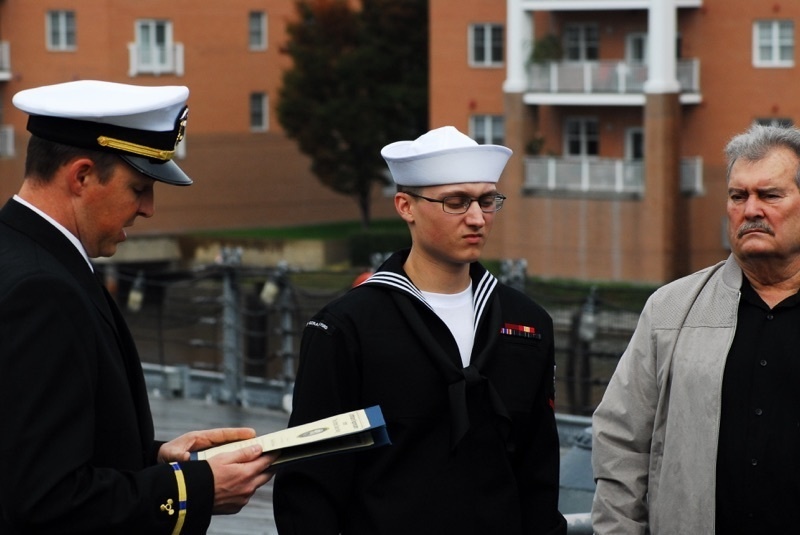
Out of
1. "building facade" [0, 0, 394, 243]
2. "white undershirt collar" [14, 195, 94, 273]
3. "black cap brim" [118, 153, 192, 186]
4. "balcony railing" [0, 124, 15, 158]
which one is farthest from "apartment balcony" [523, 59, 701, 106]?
"white undershirt collar" [14, 195, 94, 273]

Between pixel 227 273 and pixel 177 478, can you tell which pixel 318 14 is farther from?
pixel 177 478

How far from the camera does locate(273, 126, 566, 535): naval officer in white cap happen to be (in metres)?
4.63

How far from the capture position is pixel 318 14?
152ft

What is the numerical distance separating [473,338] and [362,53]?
40.1 meters

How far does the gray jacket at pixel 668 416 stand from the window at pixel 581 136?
113ft

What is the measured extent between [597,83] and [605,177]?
7.07ft

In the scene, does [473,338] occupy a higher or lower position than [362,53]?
lower

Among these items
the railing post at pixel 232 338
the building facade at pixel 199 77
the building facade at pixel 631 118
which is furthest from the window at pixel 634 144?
the railing post at pixel 232 338

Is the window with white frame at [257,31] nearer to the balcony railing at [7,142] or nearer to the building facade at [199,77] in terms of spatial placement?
the building facade at [199,77]

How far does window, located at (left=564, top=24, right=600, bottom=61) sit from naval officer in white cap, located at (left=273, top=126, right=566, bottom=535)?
34.5m

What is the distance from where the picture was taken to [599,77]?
38000 millimetres

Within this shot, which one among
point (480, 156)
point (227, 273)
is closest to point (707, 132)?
point (227, 273)

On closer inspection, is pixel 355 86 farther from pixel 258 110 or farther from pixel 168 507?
pixel 168 507

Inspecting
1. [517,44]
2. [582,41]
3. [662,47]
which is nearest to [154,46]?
[517,44]
